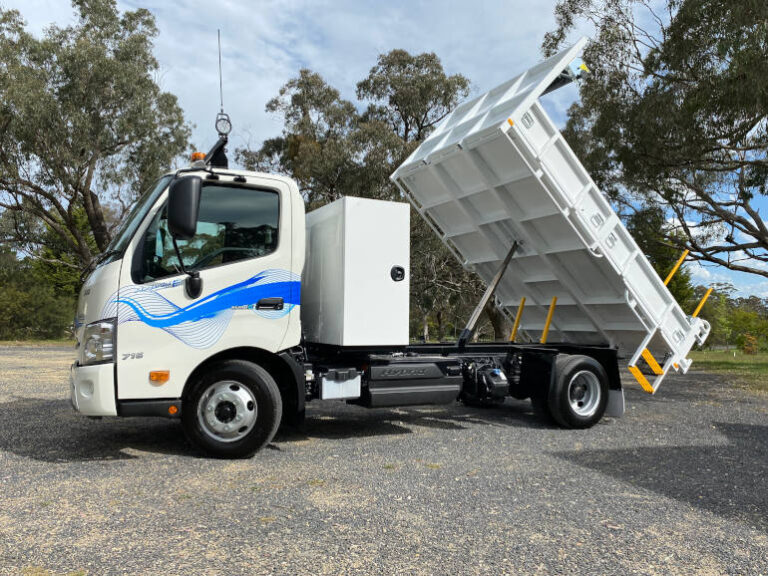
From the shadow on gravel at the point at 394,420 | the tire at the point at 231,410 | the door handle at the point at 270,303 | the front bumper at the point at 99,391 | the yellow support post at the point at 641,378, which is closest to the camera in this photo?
the front bumper at the point at 99,391

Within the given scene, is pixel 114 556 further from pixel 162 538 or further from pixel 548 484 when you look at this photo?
pixel 548 484

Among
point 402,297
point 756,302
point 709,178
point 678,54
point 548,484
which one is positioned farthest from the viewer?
point 756,302

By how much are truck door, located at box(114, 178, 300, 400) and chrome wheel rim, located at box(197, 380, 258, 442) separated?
0.94ft

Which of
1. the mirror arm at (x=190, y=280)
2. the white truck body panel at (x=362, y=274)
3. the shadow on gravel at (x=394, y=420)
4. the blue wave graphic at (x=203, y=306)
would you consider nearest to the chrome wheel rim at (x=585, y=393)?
the shadow on gravel at (x=394, y=420)

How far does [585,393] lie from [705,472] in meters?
2.16

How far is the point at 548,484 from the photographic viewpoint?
4973 millimetres

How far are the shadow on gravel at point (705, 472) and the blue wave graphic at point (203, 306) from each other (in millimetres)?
3013

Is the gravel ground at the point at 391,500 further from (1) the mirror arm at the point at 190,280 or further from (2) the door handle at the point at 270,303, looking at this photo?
(1) the mirror arm at the point at 190,280

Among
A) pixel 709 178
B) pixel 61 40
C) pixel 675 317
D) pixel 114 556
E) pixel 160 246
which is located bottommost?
pixel 114 556

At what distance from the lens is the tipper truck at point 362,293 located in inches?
212

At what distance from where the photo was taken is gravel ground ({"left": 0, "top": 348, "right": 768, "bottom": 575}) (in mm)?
3492

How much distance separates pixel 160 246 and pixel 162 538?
2.54 meters

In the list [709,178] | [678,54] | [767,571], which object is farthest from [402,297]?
[709,178]

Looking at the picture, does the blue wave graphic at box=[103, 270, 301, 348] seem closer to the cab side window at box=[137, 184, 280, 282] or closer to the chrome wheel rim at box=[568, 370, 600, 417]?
the cab side window at box=[137, 184, 280, 282]
